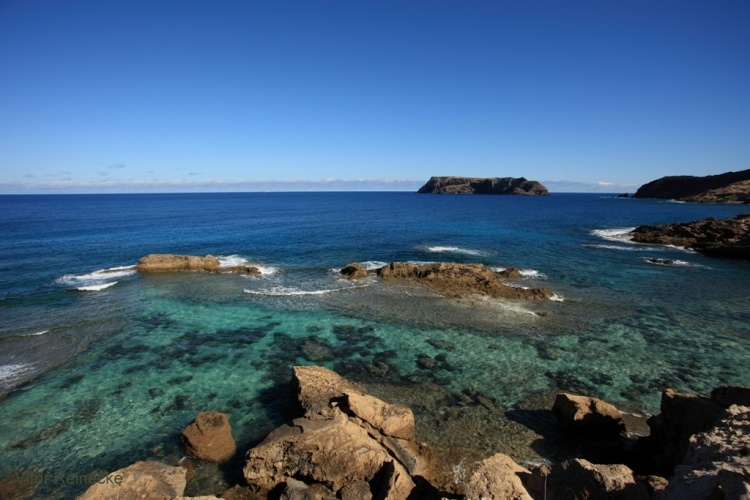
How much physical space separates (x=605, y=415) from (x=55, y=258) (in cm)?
5585

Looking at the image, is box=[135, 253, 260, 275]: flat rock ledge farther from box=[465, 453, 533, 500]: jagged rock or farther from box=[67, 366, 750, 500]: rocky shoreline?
box=[465, 453, 533, 500]: jagged rock

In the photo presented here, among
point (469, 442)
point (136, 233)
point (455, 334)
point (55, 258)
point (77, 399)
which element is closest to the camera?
point (469, 442)

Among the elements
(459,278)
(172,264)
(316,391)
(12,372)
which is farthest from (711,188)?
(12,372)

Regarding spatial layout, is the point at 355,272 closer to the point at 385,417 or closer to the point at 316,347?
the point at 316,347

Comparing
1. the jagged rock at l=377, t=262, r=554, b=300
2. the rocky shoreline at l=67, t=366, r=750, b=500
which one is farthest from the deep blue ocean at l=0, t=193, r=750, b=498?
the jagged rock at l=377, t=262, r=554, b=300

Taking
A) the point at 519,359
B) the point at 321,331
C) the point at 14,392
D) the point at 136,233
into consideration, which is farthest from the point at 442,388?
the point at 136,233

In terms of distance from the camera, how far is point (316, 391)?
49.0 ft

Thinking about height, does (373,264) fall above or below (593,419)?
above

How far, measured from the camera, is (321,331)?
942 inches

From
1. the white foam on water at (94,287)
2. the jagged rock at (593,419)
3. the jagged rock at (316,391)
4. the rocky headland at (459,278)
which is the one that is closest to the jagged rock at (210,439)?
the jagged rock at (316,391)

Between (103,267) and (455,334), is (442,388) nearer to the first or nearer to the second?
(455,334)

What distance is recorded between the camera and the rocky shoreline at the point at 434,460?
832 cm

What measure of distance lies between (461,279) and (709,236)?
4491cm

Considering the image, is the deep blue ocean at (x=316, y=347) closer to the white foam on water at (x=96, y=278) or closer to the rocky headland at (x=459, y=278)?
the white foam on water at (x=96, y=278)
